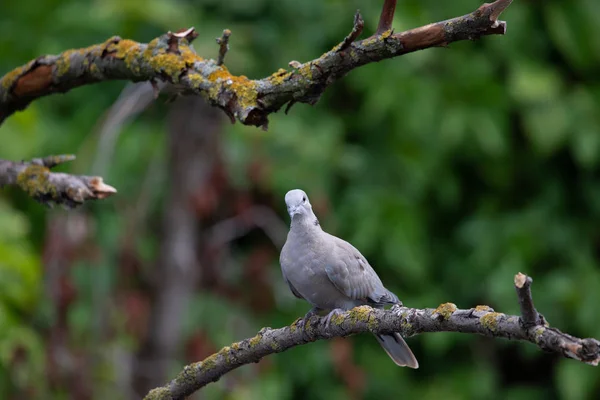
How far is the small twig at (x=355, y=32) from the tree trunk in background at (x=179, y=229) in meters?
3.46

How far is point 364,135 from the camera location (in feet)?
22.9

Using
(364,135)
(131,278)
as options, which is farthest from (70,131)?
(364,135)

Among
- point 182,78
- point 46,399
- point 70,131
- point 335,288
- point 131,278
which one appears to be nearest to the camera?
point 182,78

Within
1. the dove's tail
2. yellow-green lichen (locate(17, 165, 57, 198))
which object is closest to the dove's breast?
the dove's tail

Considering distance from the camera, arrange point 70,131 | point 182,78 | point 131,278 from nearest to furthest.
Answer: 1. point 182,78
2. point 131,278
3. point 70,131

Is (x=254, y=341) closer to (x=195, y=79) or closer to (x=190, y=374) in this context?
(x=190, y=374)

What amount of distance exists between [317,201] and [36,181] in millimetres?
2343

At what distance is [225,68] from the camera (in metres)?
2.67

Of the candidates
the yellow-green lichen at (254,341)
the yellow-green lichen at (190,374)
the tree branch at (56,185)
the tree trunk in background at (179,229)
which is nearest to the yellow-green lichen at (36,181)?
the tree branch at (56,185)

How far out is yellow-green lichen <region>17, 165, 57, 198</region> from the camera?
305cm

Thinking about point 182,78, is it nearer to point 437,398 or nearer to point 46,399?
point 46,399

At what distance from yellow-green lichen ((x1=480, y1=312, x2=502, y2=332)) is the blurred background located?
359cm

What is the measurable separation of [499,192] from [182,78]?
4.47 m

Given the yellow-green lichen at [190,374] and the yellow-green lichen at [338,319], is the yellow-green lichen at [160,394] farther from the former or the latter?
the yellow-green lichen at [338,319]
